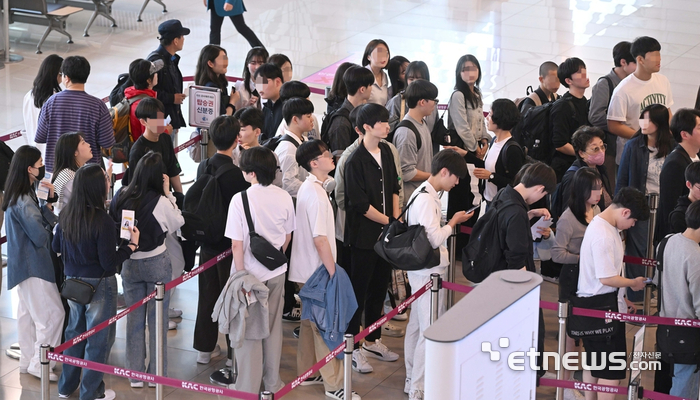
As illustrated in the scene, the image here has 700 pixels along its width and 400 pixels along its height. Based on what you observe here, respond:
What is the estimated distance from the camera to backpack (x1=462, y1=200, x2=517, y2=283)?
532 centimetres

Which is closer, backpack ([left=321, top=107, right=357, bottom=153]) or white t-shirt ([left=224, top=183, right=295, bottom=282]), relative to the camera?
white t-shirt ([left=224, top=183, right=295, bottom=282])

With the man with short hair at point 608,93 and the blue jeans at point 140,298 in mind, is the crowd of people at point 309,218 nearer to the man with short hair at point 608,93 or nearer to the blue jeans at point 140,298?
the blue jeans at point 140,298

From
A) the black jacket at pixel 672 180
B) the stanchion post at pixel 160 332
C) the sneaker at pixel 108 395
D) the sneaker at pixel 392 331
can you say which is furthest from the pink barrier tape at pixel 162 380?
the black jacket at pixel 672 180

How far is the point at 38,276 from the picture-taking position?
5.69 metres

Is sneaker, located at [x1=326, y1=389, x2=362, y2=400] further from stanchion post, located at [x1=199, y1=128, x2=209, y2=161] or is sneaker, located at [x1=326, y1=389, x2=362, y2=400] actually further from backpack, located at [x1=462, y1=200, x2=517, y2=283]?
stanchion post, located at [x1=199, y1=128, x2=209, y2=161]

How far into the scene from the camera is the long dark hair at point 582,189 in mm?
5707

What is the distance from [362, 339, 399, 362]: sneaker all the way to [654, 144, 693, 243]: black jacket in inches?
84.5

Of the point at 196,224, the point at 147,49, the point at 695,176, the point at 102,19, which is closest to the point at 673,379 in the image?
the point at 695,176

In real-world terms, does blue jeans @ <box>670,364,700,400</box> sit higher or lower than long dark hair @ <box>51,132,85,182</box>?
lower

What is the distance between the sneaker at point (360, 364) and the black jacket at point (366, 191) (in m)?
0.75

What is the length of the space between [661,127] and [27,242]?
4499mm

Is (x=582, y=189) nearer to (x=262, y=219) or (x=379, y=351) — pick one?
(x=379, y=351)

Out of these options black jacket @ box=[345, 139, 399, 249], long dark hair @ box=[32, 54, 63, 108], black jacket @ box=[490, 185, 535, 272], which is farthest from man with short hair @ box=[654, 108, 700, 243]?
long dark hair @ box=[32, 54, 63, 108]

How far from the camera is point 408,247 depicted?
529cm
